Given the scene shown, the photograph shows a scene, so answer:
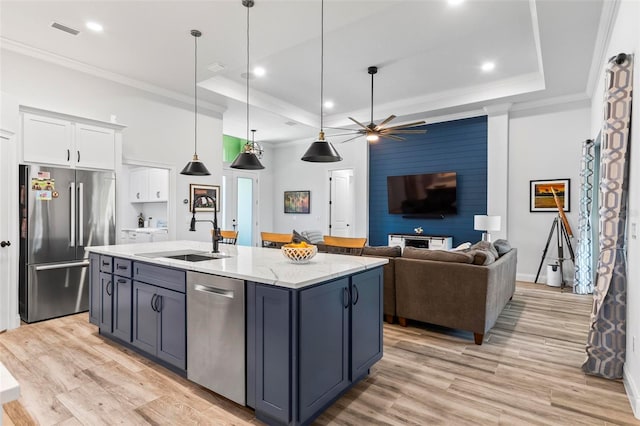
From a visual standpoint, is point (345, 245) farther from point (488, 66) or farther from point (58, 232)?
point (488, 66)

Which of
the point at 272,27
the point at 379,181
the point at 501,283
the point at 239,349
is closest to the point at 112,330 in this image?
the point at 239,349

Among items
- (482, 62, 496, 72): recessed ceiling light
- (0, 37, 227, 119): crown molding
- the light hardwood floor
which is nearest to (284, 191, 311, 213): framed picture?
(0, 37, 227, 119): crown molding

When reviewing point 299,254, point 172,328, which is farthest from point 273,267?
point 172,328

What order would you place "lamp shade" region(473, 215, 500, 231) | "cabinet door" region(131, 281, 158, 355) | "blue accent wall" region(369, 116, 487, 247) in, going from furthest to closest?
"blue accent wall" region(369, 116, 487, 247)
"lamp shade" region(473, 215, 500, 231)
"cabinet door" region(131, 281, 158, 355)

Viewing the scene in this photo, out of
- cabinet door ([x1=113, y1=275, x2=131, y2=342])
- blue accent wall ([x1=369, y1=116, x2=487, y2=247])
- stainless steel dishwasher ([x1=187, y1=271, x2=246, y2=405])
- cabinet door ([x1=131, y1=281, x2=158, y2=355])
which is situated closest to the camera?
stainless steel dishwasher ([x1=187, y1=271, x2=246, y2=405])

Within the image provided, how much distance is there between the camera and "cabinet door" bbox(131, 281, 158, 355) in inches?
106

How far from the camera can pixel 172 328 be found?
8.28ft

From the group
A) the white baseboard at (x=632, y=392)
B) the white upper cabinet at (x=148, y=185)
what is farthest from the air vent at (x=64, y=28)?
the white baseboard at (x=632, y=392)

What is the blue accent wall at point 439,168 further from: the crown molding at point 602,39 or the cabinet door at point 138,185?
the cabinet door at point 138,185

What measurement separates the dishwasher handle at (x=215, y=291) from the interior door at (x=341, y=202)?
19.8 feet

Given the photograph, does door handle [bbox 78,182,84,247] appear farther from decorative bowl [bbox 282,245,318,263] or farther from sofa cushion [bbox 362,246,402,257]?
sofa cushion [bbox 362,246,402,257]

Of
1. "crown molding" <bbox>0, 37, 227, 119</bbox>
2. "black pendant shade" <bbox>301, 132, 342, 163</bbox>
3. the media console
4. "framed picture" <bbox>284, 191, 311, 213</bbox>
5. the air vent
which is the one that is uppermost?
the air vent

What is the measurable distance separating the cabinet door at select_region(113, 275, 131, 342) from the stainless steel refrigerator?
1.36m

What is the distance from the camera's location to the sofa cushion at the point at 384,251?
3715 mm
